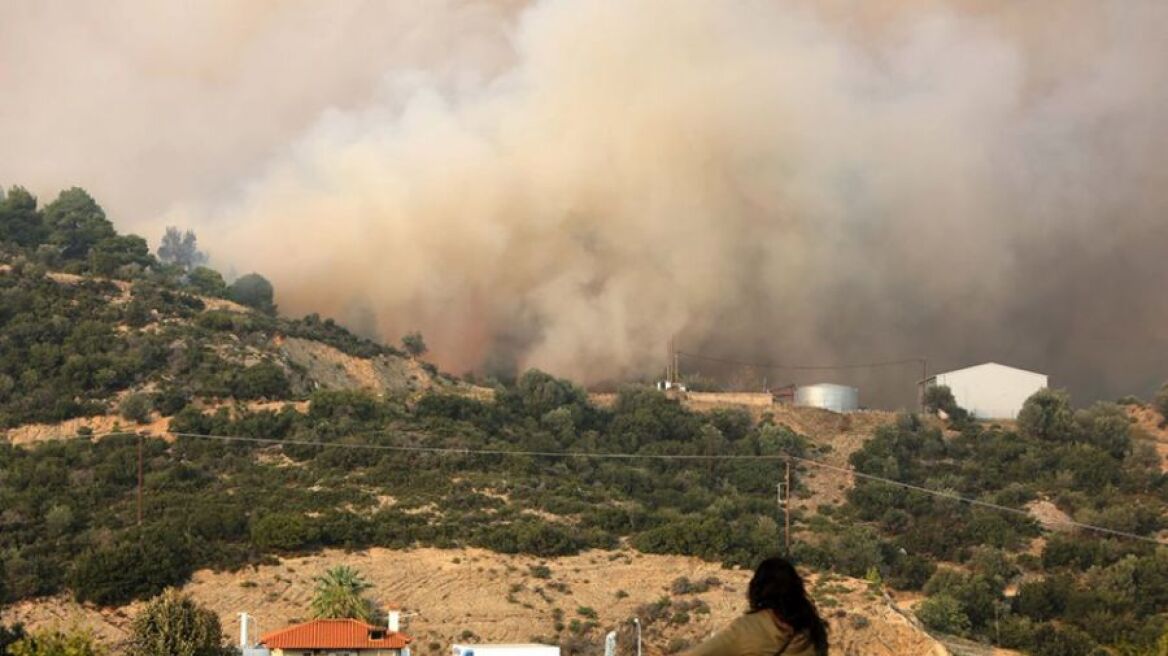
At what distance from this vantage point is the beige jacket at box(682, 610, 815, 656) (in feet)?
29.0

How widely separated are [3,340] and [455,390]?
22.7 m

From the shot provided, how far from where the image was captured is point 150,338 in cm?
8388

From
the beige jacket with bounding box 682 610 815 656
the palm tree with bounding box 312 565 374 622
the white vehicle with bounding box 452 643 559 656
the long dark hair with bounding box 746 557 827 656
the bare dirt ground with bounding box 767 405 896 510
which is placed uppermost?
the bare dirt ground with bounding box 767 405 896 510

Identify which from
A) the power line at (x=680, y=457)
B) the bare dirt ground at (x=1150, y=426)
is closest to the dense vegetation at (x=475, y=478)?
the power line at (x=680, y=457)

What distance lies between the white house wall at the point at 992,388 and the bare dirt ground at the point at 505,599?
39535mm

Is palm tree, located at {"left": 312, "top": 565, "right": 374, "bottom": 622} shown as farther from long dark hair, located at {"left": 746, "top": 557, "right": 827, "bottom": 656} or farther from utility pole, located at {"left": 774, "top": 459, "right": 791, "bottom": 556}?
long dark hair, located at {"left": 746, "top": 557, "right": 827, "bottom": 656}

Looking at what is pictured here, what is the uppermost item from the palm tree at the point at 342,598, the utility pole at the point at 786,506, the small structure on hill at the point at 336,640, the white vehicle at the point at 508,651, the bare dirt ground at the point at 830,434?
the bare dirt ground at the point at 830,434

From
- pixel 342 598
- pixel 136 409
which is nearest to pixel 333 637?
pixel 342 598

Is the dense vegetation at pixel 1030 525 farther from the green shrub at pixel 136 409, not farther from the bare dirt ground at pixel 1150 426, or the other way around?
the green shrub at pixel 136 409

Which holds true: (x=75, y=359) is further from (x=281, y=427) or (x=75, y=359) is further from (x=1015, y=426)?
(x=1015, y=426)

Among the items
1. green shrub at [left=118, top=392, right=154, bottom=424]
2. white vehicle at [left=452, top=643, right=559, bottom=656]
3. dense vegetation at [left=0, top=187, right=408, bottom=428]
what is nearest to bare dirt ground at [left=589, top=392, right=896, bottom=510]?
dense vegetation at [left=0, top=187, right=408, bottom=428]

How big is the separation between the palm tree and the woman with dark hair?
147 feet

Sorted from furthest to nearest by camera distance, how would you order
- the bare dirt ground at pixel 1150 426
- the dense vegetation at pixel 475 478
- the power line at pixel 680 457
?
the bare dirt ground at pixel 1150 426 → the power line at pixel 680 457 → the dense vegetation at pixel 475 478

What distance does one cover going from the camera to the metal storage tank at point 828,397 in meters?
97.8
